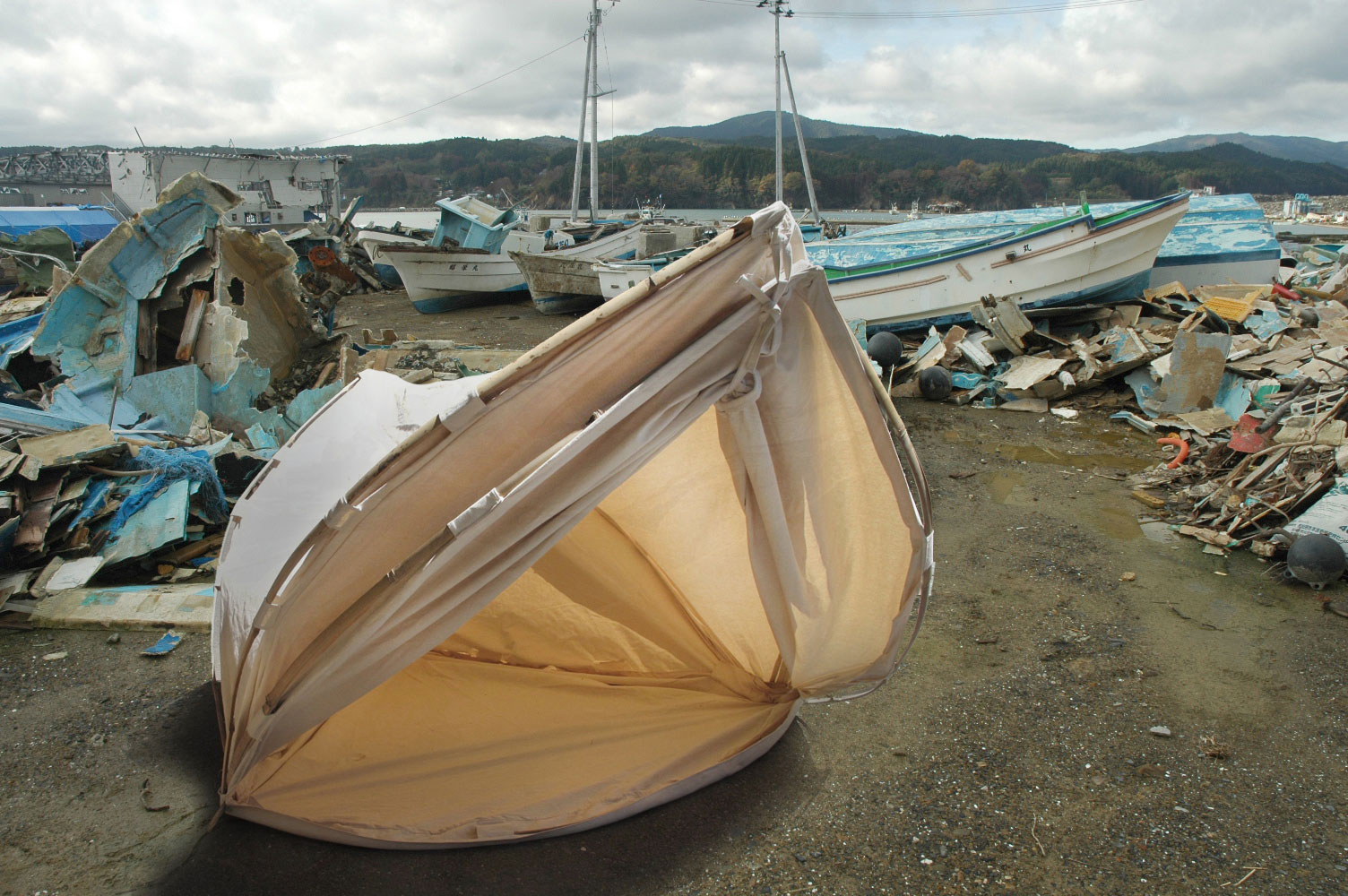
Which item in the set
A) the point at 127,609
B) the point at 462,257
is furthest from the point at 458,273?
the point at 127,609

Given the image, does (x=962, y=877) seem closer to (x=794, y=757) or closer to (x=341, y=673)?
(x=794, y=757)

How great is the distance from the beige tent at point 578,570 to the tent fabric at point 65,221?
2273cm

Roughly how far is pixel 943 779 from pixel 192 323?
7.22 m

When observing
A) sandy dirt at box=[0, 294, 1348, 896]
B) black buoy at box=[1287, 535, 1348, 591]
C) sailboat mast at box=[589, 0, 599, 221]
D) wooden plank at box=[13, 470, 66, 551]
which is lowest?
sandy dirt at box=[0, 294, 1348, 896]

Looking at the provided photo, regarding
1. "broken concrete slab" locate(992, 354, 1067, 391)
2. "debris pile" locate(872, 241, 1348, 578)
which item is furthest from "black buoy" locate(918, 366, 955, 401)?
"broken concrete slab" locate(992, 354, 1067, 391)

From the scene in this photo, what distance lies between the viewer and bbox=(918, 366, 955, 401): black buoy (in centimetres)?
936

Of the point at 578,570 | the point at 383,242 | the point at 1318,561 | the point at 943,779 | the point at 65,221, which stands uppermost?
the point at 65,221

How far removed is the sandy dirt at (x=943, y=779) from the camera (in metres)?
2.58

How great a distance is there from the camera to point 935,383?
936 cm

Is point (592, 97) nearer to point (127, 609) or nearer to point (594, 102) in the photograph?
point (594, 102)

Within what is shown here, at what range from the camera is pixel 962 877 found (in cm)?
261

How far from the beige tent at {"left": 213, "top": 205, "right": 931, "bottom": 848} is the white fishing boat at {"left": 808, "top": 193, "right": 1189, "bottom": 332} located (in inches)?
297

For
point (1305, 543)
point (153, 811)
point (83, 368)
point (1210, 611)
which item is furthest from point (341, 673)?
point (83, 368)

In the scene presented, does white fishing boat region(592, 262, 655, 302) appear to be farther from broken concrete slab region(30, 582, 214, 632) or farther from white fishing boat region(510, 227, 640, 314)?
broken concrete slab region(30, 582, 214, 632)
